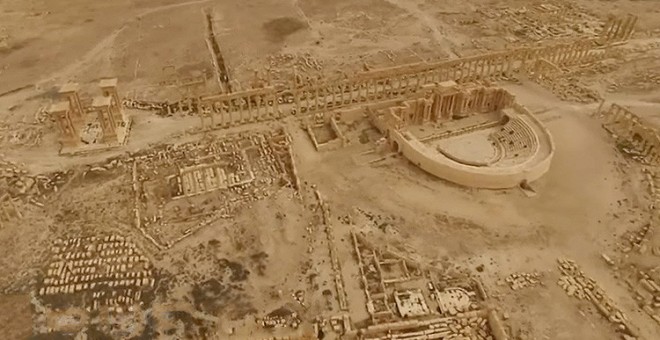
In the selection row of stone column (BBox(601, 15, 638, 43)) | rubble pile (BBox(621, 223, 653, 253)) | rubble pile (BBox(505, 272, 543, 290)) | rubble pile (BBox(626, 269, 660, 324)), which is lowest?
rubble pile (BBox(505, 272, 543, 290))

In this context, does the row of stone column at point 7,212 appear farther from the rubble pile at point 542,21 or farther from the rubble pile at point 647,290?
the rubble pile at point 542,21

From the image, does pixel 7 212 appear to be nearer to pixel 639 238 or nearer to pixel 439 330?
pixel 439 330

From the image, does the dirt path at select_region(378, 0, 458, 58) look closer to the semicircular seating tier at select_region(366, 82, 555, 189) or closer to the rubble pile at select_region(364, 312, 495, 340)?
the semicircular seating tier at select_region(366, 82, 555, 189)

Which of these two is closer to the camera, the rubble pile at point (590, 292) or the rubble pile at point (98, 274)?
the rubble pile at point (590, 292)

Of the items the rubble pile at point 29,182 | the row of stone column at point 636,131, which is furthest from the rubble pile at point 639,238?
the rubble pile at point 29,182

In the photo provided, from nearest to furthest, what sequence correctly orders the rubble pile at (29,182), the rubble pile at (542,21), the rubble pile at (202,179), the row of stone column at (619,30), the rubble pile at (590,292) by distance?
the rubble pile at (590,292) < the rubble pile at (202,179) < the rubble pile at (29,182) < the row of stone column at (619,30) < the rubble pile at (542,21)

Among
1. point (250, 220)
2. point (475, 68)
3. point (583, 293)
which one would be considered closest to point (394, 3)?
point (475, 68)

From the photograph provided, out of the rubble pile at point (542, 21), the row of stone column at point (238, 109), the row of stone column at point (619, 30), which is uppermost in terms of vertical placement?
the row of stone column at point (619, 30)

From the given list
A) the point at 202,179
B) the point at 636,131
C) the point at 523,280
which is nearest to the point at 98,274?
the point at 202,179

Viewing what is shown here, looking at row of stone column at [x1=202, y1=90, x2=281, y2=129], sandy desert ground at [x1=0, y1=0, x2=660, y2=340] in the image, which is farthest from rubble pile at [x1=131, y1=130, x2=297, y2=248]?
row of stone column at [x1=202, y1=90, x2=281, y2=129]
